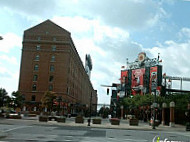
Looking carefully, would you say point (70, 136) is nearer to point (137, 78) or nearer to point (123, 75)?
point (137, 78)

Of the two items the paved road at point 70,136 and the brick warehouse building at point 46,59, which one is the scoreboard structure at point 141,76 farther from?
the paved road at point 70,136

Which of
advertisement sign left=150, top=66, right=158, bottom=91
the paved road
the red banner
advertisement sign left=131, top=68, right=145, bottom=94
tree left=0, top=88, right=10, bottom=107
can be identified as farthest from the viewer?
the red banner

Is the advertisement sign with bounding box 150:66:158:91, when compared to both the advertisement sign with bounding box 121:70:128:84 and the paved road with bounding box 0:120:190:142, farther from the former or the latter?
the paved road with bounding box 0:120:190:142

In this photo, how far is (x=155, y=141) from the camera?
20703mm

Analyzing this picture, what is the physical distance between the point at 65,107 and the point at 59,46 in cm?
1881

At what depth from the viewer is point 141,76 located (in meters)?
97.8

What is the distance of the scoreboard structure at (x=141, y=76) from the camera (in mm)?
90375

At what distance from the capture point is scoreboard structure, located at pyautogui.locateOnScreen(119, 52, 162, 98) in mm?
90375

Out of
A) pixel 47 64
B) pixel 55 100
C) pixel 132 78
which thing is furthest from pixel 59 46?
pixel 132 78

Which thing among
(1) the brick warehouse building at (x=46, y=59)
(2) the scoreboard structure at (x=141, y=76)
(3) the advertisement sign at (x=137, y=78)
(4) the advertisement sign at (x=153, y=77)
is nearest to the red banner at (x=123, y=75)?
(2) the scoreboard structure at (x=141, y=76)

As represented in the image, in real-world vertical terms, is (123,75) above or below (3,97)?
above

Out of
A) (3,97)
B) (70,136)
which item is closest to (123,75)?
(3,97)

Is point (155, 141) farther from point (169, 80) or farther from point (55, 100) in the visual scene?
point (169, 80)

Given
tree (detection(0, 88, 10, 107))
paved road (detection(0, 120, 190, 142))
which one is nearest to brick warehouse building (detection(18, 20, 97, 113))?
tree (detection(0, 88, 10, 107))
